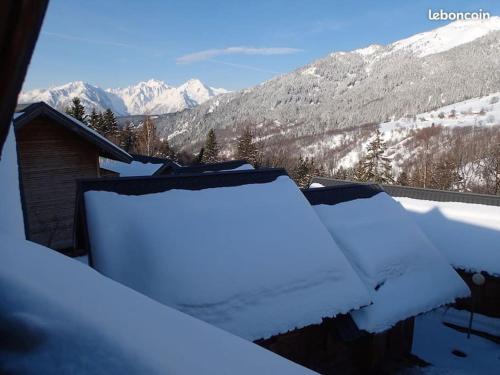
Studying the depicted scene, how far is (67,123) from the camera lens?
1282 centimetres

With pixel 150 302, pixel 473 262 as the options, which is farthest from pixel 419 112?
pixel 150 302

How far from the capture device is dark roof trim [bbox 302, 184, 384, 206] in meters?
10.4

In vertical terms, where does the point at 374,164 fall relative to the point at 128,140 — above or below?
below

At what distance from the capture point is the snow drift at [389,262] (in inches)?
316

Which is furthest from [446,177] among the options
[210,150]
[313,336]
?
[313,336]

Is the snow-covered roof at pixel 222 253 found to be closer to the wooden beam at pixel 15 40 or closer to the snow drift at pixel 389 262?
the snow drift at pixel 389 262

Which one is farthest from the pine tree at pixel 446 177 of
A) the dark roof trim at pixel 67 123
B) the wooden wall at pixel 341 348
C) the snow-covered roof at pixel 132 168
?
the dark roof trim at pixel 67 123

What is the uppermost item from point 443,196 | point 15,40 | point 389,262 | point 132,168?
point 15,40

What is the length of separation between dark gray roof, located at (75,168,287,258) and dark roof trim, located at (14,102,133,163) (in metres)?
Answer: 5.80

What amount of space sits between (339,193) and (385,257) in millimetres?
2600

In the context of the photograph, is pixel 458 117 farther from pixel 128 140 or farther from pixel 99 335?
pixel 99 335

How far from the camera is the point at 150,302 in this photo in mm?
1813

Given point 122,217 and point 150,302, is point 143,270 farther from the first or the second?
point 150,302

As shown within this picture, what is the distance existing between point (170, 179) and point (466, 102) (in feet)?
682
